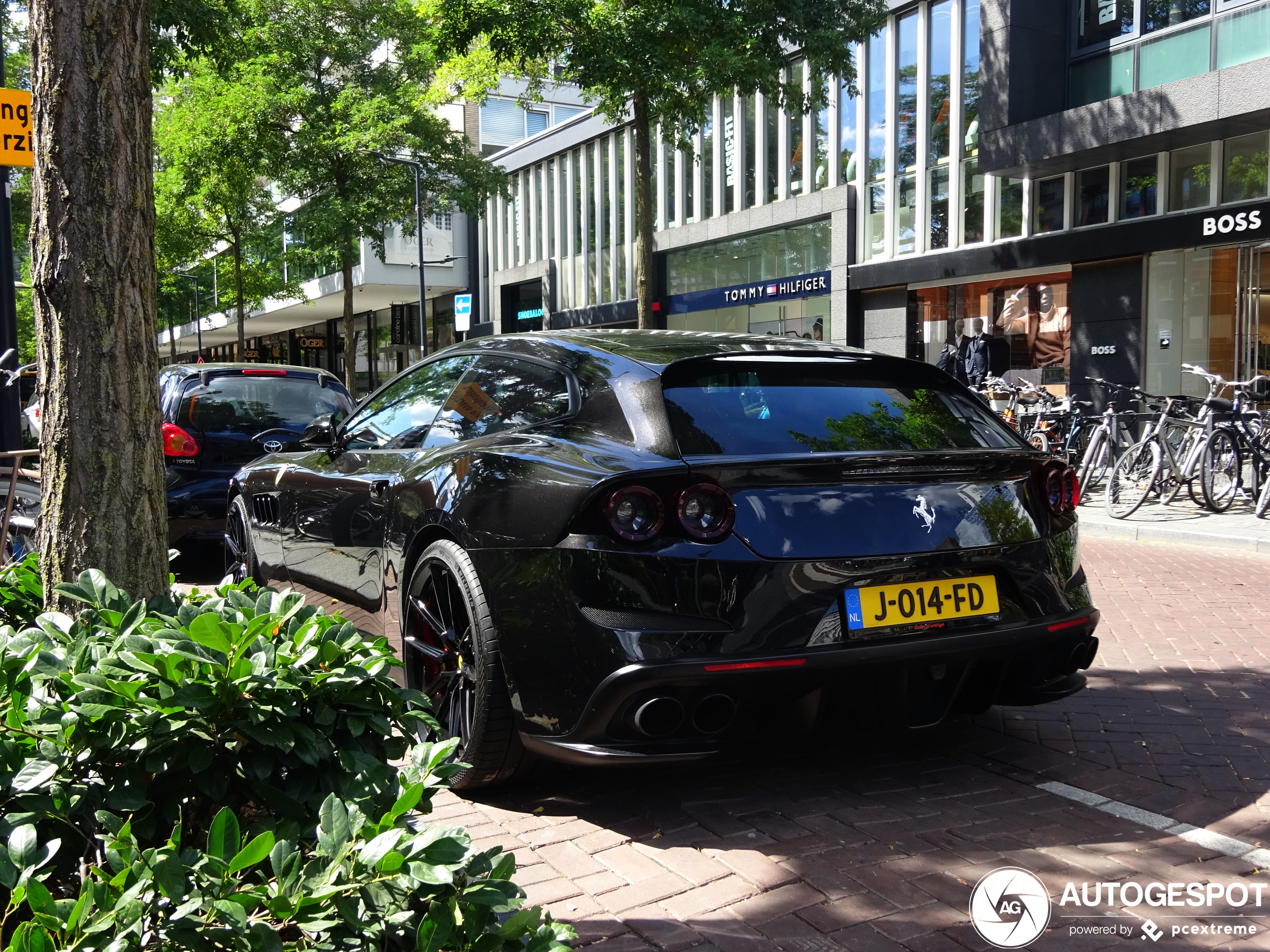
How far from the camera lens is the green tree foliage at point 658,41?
15820mm

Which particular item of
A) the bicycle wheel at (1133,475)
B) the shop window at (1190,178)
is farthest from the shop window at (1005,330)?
the bicycle wheel at (1133,475)

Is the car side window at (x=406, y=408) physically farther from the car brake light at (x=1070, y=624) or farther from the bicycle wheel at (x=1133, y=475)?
the bicycle wheel at (x=1133, y=475)

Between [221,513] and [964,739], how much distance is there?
19.2ft

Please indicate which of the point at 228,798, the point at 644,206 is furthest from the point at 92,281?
the point at 644,206

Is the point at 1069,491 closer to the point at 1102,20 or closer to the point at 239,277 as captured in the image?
the point at 1102,20

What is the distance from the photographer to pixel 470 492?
3.63m

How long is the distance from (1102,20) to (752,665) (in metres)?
19.5

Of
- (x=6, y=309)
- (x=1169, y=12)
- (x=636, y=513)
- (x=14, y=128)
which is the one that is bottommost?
(x=636, y=513)

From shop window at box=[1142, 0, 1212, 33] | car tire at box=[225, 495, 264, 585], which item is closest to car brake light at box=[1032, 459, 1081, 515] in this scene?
car tire at box=[225, 495, 264, 585]

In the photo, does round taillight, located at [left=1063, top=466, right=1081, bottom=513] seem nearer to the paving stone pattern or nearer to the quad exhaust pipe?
the paving stone pattern

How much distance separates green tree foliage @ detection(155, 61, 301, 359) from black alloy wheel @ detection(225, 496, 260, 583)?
62.5 ft

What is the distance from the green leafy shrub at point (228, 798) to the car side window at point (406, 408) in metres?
2.18

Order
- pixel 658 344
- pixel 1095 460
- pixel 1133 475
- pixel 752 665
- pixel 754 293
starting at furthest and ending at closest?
pixel 754 293 < pixel 1095 460 < pixel 1133 475 < pixel 658 344 < pixel 752 665

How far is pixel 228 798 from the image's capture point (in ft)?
6.80
